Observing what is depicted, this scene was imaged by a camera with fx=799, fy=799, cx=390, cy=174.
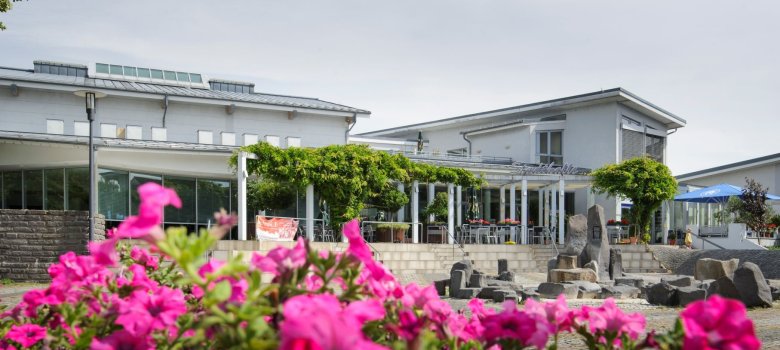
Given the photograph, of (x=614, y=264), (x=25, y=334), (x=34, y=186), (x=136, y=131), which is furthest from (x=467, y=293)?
(x=136, y=131)

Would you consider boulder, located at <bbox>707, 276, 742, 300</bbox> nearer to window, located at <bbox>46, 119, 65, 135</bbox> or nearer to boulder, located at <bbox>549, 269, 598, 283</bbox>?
boulder, located at <bbox>549, 269, 598, 283</bbox>

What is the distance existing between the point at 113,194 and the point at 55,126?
6.12 m

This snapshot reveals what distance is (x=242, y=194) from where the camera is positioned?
22.8 m

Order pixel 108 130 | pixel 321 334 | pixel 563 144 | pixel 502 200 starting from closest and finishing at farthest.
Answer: pixel 321 334 < pixel 108 130 < pixel 502 200 < pixel 563 144

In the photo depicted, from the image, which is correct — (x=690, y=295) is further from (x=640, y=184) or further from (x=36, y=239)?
(x=640, y=184)

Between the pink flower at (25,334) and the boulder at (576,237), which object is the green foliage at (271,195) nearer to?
the boulder at (576,237)

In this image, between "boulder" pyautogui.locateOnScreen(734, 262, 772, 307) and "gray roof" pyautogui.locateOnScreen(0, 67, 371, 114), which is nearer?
"boulder" pyautogui.locateOnScreen(734, 262, 772, 307)

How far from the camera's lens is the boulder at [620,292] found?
51.7 ft

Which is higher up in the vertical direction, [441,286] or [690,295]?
[690,295]

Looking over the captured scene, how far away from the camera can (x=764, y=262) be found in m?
24.7

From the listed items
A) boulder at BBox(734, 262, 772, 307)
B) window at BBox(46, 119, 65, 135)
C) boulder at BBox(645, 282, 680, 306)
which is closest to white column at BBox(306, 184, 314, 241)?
window at BBox(46, 119, 65, 135)

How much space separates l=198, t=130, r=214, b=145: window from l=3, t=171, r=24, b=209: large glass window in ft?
25.3

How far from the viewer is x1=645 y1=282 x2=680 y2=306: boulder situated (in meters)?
14.2

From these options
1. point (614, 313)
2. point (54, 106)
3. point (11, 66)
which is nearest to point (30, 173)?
point (54, 106)
